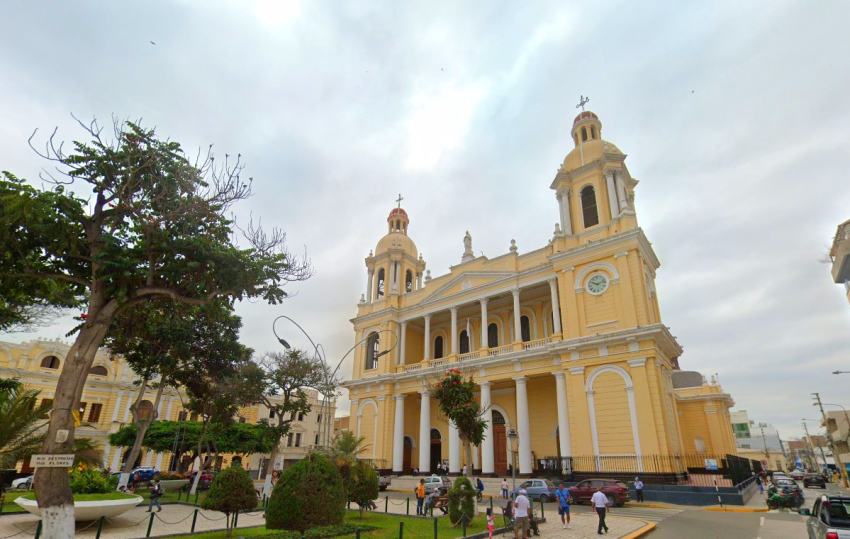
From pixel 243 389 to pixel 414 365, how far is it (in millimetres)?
11665

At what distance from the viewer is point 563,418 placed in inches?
904

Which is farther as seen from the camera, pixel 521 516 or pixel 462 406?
pixel 462 406

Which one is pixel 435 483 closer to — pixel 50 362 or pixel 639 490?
pixel 639 490

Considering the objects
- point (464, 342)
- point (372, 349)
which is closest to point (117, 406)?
point (372, 349)

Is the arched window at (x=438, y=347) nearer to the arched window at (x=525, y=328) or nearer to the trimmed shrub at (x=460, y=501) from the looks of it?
the arched window at (x=525, y=328)

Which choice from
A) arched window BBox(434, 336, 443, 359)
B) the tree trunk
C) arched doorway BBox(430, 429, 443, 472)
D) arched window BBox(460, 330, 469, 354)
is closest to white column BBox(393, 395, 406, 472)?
arched doorway BBox(430, 429, 443, 472)

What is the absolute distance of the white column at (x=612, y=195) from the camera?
2495 cm

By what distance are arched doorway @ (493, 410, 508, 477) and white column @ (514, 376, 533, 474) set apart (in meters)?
2.85

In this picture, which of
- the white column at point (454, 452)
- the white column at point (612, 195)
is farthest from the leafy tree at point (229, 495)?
the white column at point (612, 195)

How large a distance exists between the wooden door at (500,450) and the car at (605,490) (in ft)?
26.9

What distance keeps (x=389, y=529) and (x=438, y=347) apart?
73.3 feet

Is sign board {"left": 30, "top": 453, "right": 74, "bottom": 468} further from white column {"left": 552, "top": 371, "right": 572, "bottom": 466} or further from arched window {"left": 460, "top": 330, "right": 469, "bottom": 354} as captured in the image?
arched window {"left": 460, "top": 330, "right": 469, "bottom": 354}

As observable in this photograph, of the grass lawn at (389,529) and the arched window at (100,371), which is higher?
the arched window at (100,371)

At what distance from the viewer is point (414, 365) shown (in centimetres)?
3147
